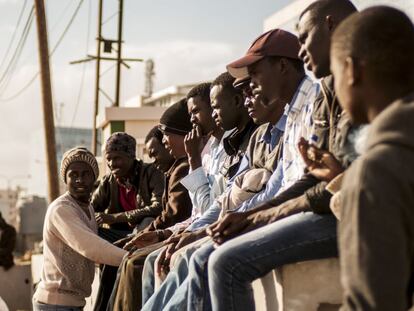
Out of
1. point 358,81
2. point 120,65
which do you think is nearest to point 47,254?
point 358,81

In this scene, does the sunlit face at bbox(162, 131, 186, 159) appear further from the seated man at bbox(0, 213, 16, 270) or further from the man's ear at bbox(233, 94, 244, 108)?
the seated man at bbox(0, 213, 16, 270)

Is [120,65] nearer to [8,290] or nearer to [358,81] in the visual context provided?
[8,290]

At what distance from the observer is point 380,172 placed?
6.98 feet

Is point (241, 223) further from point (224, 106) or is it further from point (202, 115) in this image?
point (202, 115)

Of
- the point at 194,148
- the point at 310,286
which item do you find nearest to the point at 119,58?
the point at 194,148

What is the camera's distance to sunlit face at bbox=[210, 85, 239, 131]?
19.2 ft

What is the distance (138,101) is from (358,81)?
168 ft

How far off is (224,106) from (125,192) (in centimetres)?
268

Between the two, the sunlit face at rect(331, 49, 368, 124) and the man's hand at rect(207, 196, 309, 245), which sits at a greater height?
the sunlit face at rect(331, 49, 368, 124)

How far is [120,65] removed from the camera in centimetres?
3117

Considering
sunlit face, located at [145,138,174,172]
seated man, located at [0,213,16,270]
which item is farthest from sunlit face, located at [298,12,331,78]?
seated man, located at [0,213,16,270]

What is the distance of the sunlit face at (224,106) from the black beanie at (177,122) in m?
0.91

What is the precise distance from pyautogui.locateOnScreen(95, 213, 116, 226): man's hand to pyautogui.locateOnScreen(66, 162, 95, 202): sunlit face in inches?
20.8

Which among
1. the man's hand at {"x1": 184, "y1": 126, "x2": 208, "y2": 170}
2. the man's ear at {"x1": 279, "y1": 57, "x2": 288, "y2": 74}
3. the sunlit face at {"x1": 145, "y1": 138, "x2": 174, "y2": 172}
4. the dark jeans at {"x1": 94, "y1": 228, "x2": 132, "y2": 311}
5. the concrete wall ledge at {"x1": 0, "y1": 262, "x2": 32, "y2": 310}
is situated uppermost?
the man's ear at {"x1": 279, "y1": 57, "x2": 288, "y2": 74}
